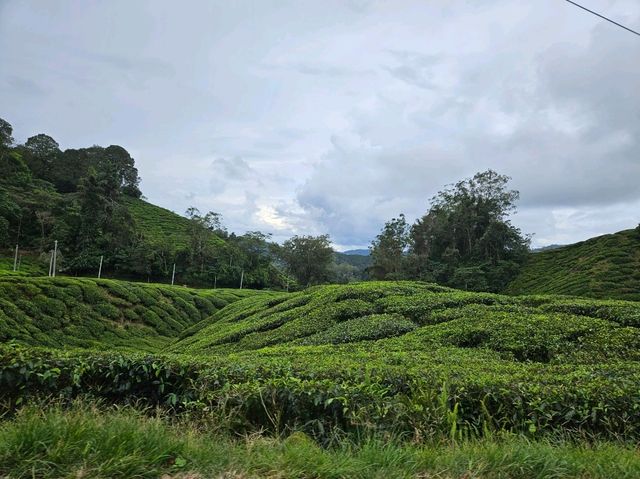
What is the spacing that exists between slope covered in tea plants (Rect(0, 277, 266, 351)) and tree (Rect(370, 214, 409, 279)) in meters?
28.3

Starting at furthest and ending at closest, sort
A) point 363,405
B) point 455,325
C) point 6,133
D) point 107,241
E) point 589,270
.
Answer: point 6,133 → point 107,241 → point 589,270 → point 455,325 → point 363,405

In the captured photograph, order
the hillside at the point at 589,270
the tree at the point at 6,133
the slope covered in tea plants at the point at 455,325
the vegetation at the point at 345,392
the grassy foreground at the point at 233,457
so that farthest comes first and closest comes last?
the tree at the point at 6,133, the hillside at the point at 589,270, the slope covered in tea plants at the point at 455,325, the vegetation at the point at 345,392, the grassy foreground at the point at 233,457

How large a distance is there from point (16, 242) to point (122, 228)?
493 inches

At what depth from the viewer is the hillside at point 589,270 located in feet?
97.7

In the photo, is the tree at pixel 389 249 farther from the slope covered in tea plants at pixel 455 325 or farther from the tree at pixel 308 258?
the slope covered in tea plants at pixel 455 325

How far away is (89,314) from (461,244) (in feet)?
139

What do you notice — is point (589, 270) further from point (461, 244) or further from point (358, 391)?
point (358, 391)

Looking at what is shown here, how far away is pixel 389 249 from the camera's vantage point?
53.7m

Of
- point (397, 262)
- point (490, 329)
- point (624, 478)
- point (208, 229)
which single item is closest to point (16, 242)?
point (208, 229)

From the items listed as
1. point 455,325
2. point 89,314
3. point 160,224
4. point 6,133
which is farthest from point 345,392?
point 6,133

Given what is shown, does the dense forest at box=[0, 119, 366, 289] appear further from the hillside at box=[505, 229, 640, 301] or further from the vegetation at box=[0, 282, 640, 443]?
the vegetation at box=[0, 282, 640, 443]

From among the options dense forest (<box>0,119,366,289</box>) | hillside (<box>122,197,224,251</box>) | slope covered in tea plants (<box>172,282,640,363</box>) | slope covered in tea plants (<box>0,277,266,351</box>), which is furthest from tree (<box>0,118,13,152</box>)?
slope covered in tea plants (<box>172,282,640,363</box>)

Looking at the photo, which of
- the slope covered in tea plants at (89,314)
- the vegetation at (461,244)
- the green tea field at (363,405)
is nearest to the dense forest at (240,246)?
the vegetation at (461,244)

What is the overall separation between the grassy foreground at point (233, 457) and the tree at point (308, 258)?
59.1 m
